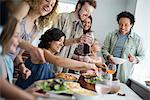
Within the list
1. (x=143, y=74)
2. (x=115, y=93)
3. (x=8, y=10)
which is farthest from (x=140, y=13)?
(x=8, y=10)

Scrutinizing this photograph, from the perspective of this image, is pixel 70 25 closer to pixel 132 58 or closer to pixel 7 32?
pixel 132 58

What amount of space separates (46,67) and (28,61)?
0.12 m

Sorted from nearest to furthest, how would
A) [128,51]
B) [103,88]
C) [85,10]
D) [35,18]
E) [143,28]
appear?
[103,88] → [35,18] → [85,10] → [128,51] → [143,28]

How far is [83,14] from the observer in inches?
83.6

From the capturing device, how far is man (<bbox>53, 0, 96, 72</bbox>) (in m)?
2.12

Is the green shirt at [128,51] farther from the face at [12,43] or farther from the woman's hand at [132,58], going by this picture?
the face at [12,43]

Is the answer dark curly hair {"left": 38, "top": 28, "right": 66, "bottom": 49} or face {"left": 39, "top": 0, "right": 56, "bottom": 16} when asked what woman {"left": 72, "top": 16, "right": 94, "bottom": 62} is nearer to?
dark curly hair {"left": 38, "top": 28, "right": 66, "bottom": 49}

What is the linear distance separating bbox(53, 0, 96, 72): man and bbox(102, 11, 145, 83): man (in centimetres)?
37

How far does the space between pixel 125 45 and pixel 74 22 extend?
21.8 inches

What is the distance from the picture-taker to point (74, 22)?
2.19m

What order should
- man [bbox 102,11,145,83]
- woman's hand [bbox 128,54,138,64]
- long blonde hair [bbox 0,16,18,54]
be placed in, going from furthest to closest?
man [bbox 102,11,145,83] → woman's hand [bbox 128,54,138,64] → long blonde hair [bbox 0,16,18,54]

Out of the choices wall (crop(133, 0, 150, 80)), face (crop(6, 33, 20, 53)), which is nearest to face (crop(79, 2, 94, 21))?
wall (crop(133, 0, 150, 80))

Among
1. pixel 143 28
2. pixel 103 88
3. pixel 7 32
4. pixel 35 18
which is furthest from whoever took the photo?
pixel 143 28

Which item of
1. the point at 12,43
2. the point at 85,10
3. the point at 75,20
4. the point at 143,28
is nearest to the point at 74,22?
the point at 75,20
